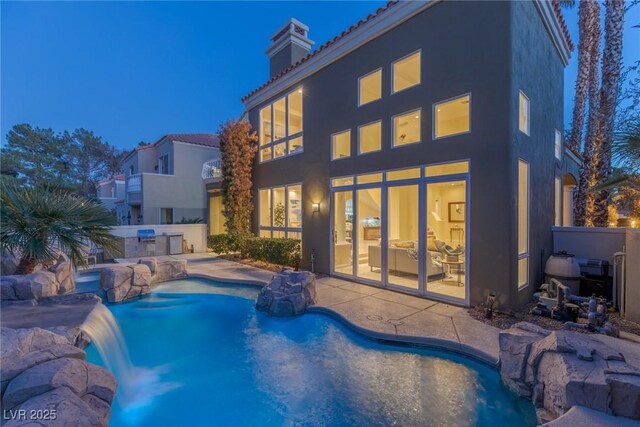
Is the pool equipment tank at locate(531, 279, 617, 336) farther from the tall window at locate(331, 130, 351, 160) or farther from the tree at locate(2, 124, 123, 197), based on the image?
the tree at locate(2, 124, 123, 197)

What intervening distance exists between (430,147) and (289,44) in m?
8.92

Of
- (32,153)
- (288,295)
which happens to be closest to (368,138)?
(288,295)

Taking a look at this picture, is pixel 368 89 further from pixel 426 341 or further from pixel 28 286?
pixel 28 286

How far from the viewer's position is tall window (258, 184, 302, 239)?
10.9 m

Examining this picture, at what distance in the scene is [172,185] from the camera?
17.8m

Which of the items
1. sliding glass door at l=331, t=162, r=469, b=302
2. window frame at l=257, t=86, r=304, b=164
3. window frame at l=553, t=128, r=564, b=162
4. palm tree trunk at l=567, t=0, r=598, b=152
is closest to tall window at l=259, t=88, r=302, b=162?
window frame at l=257, t=86, r=304, b=164

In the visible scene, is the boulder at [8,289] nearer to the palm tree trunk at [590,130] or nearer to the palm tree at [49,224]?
the palm tree at [49,224]

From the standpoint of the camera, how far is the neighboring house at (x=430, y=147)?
5945 mm

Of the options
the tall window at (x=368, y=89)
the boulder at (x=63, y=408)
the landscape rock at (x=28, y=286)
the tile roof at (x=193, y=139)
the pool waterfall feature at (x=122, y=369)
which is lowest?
the pool waterfall feature at (x=122, y=369)

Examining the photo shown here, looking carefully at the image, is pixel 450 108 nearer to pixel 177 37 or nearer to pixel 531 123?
pixel 531 123

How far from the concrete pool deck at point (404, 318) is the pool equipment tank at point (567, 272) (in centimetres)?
257

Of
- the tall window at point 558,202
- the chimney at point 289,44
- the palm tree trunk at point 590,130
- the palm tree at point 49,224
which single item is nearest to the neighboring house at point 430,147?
the tall window at point 558,202

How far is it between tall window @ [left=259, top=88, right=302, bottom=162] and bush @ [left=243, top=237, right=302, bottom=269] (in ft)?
11.4

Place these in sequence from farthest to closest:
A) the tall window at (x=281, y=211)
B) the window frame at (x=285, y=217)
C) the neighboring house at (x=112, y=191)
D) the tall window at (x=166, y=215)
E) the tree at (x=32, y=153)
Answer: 1. the neighboring house at (x=112, y=191)
2. the tree at (x=32, y=153)
3. the tall window at (x=166, y=215)
4. the tall window at (x=281, y=211)
5. the window frame at (x=285, y=217)
